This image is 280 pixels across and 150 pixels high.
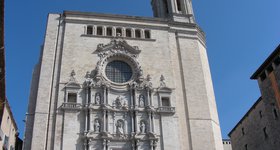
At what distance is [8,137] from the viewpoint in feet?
96.6

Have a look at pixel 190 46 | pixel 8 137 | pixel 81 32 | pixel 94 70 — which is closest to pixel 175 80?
pixel 190 46

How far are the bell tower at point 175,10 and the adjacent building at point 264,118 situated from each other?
858 cm

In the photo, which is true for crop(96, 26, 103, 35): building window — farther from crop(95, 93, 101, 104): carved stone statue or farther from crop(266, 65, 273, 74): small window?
crop(266, 65, 273, 74): small window

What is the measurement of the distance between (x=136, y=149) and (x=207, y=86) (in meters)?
9.06

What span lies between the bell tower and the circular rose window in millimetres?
7803

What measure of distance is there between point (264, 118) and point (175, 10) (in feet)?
43.0

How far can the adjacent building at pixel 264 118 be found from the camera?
93.0 ft

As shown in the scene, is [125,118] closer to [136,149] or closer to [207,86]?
[136,149]

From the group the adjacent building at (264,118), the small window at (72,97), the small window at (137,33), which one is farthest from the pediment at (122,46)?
the adjacent building at (264,118)

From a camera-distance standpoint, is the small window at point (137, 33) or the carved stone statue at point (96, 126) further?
the small window at point (137, 33)

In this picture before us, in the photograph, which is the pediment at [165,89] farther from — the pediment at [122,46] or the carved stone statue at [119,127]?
the carved stone statue at [119,127]

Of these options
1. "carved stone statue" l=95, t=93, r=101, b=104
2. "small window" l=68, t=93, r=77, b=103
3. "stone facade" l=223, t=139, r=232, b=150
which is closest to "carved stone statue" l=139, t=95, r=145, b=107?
"carved stone statue" l=95, t=93, r=101, b=104

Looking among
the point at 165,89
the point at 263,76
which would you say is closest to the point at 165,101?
the point at 165,89

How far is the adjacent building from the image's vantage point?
28.3 meters
